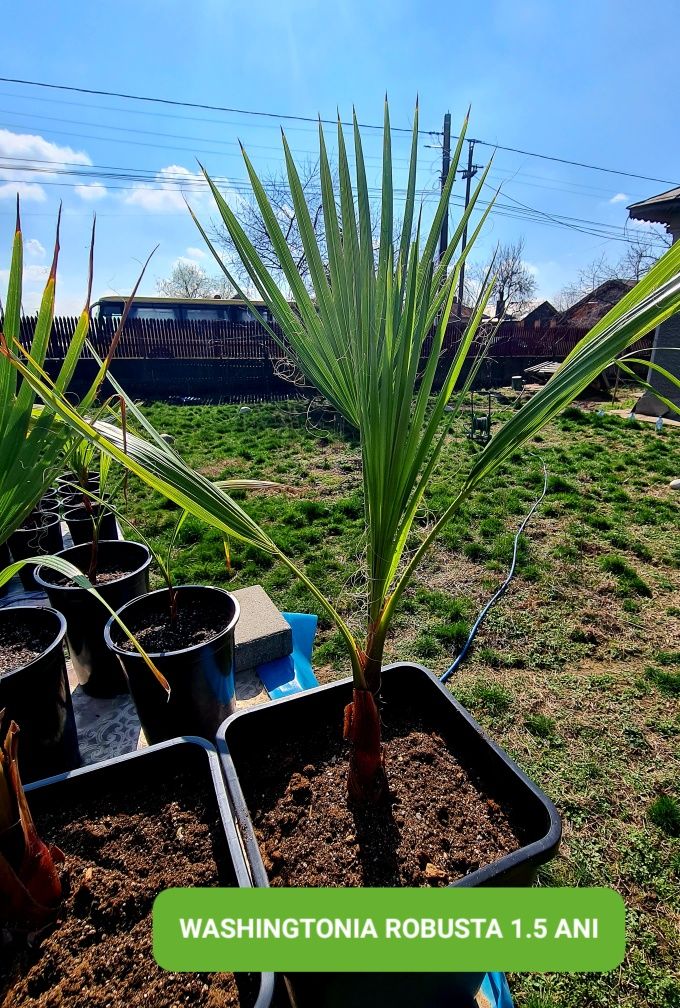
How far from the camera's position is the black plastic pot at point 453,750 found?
2.39ft

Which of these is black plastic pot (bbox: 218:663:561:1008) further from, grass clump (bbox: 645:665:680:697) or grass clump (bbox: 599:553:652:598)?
grass clump (bbox: 599:553:652:598)

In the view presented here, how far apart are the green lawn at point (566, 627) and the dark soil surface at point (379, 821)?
36 cm

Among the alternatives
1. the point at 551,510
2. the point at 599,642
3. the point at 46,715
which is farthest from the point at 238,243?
the point at 551,510

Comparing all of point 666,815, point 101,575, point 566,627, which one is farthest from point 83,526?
point 666,815

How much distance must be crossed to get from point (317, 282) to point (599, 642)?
7.84 feet

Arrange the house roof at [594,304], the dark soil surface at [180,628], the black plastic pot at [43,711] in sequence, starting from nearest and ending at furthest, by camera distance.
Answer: the black plastic pot at [43,711] → the dark soil surface at [180,628] → the house roof at [594,304]

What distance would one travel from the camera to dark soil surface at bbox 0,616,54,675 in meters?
1.24

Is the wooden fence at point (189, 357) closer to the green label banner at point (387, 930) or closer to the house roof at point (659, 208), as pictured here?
the house roof at point (659, 208)

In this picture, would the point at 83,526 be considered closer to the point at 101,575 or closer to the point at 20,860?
the point at 101,575

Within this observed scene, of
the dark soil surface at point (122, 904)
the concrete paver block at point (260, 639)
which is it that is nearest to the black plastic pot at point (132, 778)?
the dark soil surface at point (122, 904)

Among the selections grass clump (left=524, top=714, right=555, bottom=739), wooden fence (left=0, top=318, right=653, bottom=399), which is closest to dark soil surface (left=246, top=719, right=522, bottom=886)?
grass clump (left=524, top=714, right=555, bottom=739)

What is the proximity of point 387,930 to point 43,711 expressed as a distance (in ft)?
3.09

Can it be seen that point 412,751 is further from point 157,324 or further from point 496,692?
point 157,324

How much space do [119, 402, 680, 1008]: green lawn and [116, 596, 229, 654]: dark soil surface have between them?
1.38 feet
